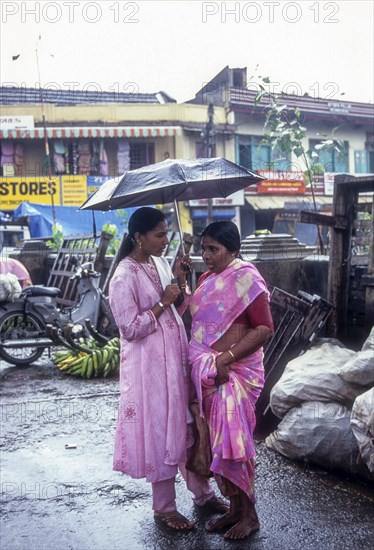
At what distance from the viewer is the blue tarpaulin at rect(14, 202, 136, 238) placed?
1545 centimetres

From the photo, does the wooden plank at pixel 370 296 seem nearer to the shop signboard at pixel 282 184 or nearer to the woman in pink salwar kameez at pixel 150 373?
the woman in pink salwar kameez at pixel 150 373

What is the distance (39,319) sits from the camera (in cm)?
733

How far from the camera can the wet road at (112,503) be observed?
2.86 metres

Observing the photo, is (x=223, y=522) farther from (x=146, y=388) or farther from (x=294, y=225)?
(x=294, y=225)

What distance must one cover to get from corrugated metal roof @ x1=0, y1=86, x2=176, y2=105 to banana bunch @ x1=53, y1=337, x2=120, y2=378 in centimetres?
1990

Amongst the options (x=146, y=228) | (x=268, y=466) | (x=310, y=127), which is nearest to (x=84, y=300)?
(x=268, y=466)

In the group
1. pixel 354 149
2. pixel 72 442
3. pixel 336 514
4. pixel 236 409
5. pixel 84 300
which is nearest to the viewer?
pixel 236 409

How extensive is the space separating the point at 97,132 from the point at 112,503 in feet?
66.7

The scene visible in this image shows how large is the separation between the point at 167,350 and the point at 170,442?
1.46 feet

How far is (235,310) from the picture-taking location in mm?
2826

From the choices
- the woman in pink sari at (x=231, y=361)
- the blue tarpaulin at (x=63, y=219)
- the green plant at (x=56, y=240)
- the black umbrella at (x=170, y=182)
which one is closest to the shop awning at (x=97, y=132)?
the blue tarpaulin at (x=63, y=219)

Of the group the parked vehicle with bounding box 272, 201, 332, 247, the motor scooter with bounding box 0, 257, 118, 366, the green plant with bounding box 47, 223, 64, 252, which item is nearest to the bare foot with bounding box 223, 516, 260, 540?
the motor scooter with bounding box 0, 257, 118, 366

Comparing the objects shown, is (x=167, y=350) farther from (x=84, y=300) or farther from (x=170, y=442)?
(x=84, y=300)

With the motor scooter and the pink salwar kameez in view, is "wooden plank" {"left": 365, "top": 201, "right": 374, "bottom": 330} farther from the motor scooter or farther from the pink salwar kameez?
the motor scooter
